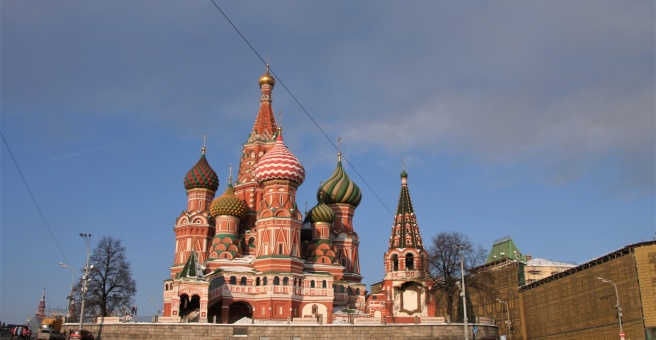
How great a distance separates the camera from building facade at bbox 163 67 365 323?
44625 millimetres

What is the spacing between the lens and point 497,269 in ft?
233

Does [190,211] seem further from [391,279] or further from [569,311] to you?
[569,311]

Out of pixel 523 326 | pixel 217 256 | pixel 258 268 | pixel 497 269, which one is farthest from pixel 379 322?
pixel 497 269

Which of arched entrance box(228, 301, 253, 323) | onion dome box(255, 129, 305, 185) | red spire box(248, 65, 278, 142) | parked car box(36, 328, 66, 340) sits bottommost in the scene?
parked car box(36, 328, 66, 340)

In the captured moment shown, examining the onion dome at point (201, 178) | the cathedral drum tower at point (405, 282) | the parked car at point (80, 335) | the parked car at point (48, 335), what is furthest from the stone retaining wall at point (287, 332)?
the onion dome at point (201, 178)

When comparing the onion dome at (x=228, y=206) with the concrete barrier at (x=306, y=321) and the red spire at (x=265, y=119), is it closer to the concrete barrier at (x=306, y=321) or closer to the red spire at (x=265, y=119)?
the red spire at (x=265, y=119)

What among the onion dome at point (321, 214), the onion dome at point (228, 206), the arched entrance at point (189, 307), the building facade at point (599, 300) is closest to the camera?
the arched entrance at point (189, 307)

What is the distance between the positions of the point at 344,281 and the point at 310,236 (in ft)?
16.4

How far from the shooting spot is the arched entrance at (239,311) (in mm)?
46016

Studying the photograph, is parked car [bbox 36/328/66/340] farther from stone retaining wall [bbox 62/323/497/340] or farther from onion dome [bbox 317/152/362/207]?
onion dome [bbox 317/152/362/207]

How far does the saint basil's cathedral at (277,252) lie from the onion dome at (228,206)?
83 millimetres

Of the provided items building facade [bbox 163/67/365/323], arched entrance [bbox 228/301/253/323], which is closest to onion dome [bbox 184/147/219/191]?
building facade [bbox 163/67/365/323]

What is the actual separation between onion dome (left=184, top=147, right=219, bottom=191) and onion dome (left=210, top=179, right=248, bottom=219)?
3214 millimetres

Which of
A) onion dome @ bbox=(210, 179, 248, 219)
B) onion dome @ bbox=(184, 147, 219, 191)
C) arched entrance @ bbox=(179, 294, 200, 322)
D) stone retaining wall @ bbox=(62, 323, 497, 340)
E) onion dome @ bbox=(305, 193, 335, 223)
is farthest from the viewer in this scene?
onion dome @ bbox=(184, 147, 219, 191)
